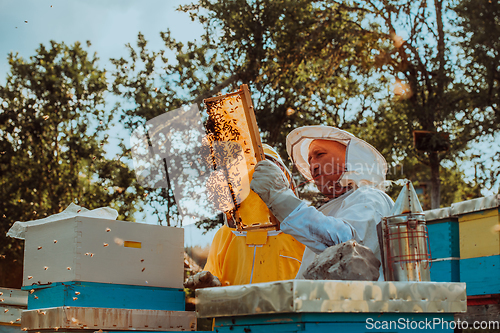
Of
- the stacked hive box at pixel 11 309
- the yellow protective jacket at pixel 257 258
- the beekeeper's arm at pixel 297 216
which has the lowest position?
the stacked hive box at pixel 11 309

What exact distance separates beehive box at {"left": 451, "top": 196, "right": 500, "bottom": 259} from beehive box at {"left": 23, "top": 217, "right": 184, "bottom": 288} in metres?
2.87

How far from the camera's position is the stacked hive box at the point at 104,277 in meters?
2.65

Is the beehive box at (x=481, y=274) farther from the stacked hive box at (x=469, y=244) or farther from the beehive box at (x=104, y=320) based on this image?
the beehive box at (x=104, y=320)

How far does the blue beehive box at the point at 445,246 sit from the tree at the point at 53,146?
8183 millimetres

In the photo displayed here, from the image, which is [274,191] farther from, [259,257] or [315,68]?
[315,68]

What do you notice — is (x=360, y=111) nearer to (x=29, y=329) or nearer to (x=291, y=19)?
(x=291, y=19)

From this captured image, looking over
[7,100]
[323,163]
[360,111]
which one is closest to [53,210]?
A: [7,100]

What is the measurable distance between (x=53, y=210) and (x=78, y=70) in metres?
4.24

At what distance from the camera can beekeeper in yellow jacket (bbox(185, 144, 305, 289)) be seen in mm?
2988

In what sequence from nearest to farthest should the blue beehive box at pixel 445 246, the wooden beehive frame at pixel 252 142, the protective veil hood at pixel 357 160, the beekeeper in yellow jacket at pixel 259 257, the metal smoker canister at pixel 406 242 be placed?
the metal smoker canister at pixel 406 242 < the wooden beehive frame at pixel 252 142 < the protective veil hood at pixel 357 160 < the beekeeper in yellow jacket at pixel 259 257 < the blue beehive box at pixel 445 246

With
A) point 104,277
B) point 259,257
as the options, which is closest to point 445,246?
point 259,257

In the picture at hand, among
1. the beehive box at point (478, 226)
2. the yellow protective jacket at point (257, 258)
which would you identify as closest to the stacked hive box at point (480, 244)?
the beehive box at point (478, 226)

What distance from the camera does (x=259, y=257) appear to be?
3.06 m

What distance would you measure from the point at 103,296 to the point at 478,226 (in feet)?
11.3
